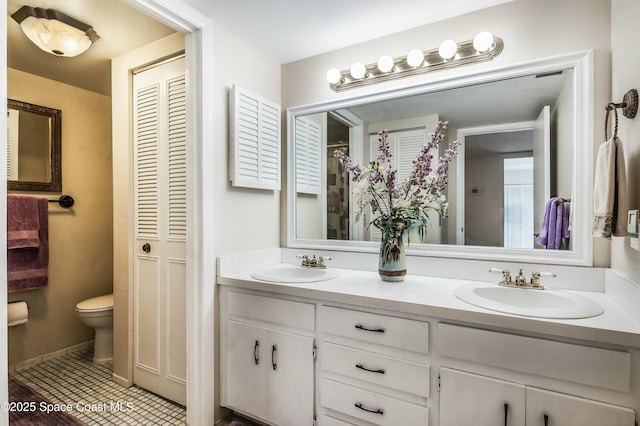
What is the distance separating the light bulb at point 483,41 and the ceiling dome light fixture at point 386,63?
44cm

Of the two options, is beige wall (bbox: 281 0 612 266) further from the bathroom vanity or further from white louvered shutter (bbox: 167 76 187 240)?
white louvered shutter (bbox: 167 76 187 240)

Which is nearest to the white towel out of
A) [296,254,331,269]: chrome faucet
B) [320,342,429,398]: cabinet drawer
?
[320,342,429,398]: cabinet drawer

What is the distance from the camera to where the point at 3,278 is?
42.8 inches

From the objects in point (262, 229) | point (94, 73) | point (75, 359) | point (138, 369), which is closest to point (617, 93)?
point (262, 229)

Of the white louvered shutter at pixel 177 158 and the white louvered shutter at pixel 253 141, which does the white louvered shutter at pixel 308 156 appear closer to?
the white louvered shutter at pixel 253 141

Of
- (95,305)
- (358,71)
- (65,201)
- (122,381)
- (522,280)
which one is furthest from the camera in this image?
(65,201)

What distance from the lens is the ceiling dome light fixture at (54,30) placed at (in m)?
1.75

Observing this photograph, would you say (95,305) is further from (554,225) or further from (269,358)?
(554,225)

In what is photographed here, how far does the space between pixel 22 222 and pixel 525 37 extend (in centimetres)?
343

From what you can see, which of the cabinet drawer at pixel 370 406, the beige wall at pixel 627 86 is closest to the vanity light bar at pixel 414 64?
the beige wall at pixel 627 86

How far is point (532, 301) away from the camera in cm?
149

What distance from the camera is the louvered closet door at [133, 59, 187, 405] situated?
2.03 m

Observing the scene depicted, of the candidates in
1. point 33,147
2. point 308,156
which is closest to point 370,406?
point 308,156

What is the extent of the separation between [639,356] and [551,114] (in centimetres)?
111
